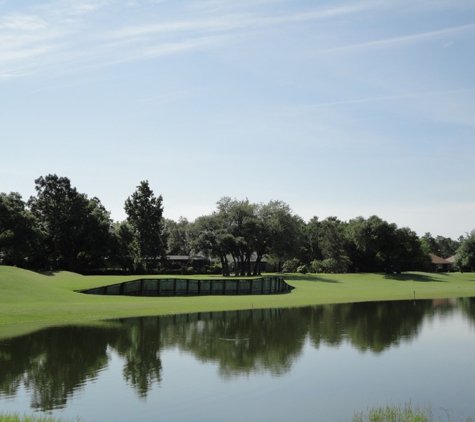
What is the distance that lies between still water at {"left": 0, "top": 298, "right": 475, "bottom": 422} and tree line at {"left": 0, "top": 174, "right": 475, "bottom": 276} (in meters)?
49.2

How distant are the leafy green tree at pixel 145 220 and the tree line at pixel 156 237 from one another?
0.17 metres

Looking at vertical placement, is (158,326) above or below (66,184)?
below

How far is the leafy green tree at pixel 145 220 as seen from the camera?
96438 mm

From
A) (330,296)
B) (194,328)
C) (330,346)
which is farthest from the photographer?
(330,296)

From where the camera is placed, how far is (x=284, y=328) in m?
34.4

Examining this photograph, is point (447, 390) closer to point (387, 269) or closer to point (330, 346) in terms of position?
point (330, 346)

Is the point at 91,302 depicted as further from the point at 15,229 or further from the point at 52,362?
the point at 15,229

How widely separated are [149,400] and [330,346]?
514 inches

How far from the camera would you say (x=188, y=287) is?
56688mm

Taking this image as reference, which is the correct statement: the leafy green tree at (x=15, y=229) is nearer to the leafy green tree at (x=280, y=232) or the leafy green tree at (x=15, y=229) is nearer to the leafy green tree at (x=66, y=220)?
the leafy green tree at (x=66, y=220)

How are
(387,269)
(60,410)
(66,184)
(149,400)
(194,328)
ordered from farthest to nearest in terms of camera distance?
(387,269) → (66,184) → (194,328) → (149,400) → (60,410)

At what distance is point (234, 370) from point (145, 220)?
77.0 metres

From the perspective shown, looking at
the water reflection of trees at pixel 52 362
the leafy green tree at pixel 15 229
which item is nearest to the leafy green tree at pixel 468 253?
the leafy green tree at pixel 15 229

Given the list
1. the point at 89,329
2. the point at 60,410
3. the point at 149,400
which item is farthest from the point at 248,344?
the point at 60,410
